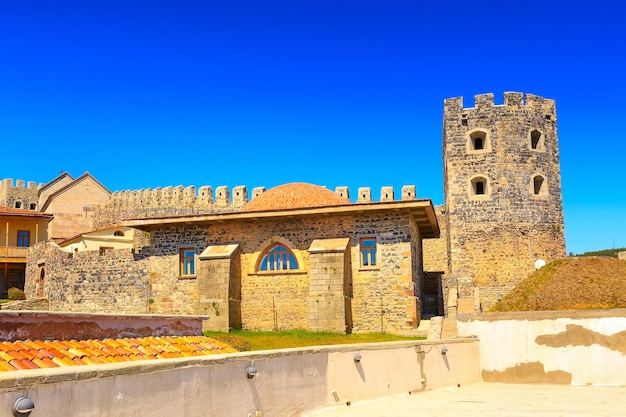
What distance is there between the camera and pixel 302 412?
7703mm

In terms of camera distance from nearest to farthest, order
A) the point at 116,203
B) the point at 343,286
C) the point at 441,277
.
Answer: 1. the point at 343,286
2. the point at 441,277
3. the point at 116,203

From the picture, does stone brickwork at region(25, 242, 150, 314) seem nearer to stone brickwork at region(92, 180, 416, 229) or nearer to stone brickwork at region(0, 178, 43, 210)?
stone brickwork at region(92, 180, 416, 229)

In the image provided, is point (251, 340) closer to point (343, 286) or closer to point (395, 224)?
point (343, 286)

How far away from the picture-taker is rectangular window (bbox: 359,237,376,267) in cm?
2419

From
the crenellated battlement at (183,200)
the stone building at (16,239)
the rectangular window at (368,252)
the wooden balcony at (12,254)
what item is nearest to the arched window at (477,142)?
the crenellated battlement at (183,200)

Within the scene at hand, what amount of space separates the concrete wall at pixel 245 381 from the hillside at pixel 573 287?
366 centimetres

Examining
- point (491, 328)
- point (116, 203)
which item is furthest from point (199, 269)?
point (116, 203)

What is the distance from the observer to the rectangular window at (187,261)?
2652 centimetres

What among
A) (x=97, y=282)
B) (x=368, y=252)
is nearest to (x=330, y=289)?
(x=368, y=252)

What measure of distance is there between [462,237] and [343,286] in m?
12.4

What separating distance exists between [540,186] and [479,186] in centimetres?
298

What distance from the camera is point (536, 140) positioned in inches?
1359

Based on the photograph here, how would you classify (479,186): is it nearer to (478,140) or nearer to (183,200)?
(478,140)

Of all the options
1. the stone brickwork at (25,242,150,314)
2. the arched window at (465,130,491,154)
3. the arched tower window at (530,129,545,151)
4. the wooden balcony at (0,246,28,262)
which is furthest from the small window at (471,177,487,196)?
the wooden balcony at (0,246,28,262)
